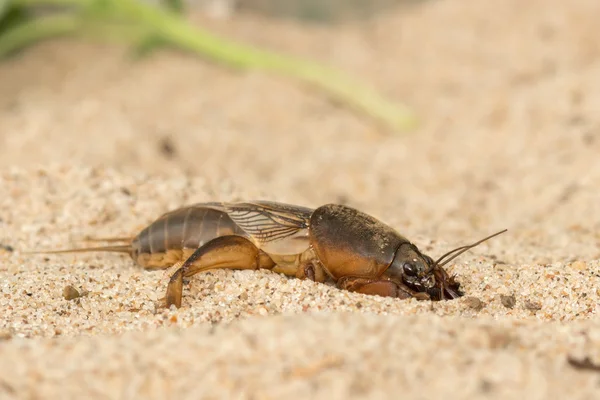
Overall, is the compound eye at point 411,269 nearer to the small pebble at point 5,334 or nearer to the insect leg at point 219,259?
the insect leg at point 219,259

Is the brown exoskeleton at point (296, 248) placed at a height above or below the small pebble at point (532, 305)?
above

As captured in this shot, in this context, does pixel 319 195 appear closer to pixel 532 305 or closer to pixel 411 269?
pixel 411 269

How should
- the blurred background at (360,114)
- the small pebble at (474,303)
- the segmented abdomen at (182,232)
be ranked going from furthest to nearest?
the blurred background at (360,114), the segmented abdomen at (182,232), the small pebble at (474,303)

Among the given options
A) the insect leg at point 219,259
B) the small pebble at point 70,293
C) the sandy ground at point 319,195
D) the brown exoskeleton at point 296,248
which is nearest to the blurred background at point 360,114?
the sandy ground at point 319,195

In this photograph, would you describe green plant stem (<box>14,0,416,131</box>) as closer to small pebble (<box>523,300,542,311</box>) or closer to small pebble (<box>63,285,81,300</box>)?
small pebble (<box>523,300,542,311</box>)

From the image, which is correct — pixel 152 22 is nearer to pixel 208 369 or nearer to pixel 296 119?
pixel 296 119

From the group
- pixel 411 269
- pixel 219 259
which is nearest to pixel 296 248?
pixel 219 259

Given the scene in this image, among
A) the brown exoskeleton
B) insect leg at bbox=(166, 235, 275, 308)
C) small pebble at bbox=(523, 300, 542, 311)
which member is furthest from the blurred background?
insect leg at bbox=(166, 235, 275, 308)
